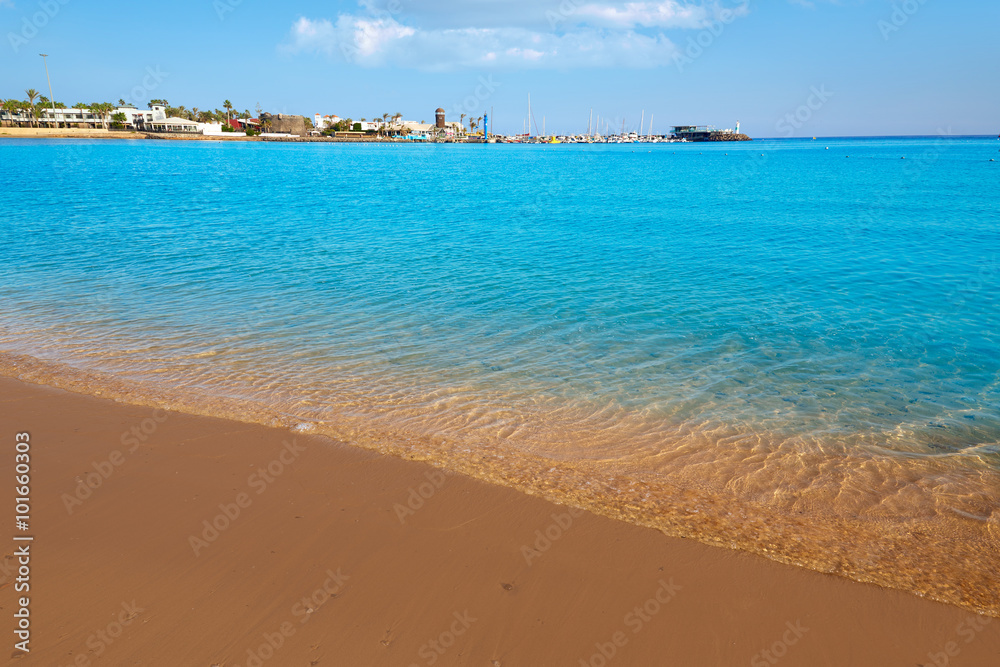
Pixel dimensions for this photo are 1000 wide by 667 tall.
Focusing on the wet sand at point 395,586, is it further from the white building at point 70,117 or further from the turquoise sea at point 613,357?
the white building at point 70,117

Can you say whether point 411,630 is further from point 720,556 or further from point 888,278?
point 888,278

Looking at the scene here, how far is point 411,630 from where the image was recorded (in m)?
4.15

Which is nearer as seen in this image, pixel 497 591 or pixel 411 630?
pixel 411 630

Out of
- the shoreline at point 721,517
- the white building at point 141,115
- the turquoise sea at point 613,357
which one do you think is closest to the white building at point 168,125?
the white building at point 141,115

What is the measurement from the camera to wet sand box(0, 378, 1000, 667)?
4.02 metres

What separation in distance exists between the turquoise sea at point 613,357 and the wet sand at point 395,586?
557mm

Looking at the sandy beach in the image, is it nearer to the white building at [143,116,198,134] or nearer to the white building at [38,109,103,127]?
the white building at [38,109,103,127]

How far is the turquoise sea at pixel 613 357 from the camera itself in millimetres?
6160

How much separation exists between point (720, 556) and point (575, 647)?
184 cm

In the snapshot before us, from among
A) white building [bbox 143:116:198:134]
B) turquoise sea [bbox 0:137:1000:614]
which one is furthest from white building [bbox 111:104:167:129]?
turquoise sea [bbox 0:137:1000:614]

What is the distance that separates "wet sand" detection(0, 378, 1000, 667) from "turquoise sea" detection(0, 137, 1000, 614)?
0.56 m

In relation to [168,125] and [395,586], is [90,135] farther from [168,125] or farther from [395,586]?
[395,586]

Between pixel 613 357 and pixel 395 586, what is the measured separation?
7.12m

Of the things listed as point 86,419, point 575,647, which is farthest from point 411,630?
point 86,419
